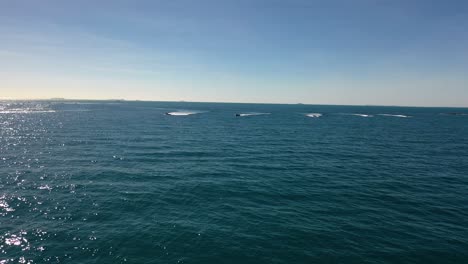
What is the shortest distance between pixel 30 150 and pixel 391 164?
83.3 m

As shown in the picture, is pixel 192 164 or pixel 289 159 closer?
pixel 192 164

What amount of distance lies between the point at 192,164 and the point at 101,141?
120ft

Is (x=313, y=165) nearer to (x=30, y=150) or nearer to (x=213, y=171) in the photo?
(x=213, y=171)

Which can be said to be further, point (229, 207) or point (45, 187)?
point (45, 187)

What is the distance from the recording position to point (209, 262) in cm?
2164

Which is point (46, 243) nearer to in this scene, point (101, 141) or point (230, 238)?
point (230, 238)

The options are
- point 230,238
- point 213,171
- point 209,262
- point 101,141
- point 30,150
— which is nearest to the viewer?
point 209,262

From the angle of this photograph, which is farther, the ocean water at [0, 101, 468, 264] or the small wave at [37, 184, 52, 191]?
the small wave at [37, 184, 52, 191]

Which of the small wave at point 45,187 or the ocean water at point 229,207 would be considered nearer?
the ocean water at point 229,207

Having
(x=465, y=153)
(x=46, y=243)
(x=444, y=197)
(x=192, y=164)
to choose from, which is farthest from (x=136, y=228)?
(x=465, y=153)

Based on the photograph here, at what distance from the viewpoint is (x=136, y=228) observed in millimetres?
26438

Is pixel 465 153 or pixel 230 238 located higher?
pixel 465 153

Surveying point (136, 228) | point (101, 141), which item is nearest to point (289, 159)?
point (136, 228)

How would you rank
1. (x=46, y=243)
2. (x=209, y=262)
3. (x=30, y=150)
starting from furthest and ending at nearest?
(x=30, y=150) < (x=46, y=243) < (x=209, y=262)
